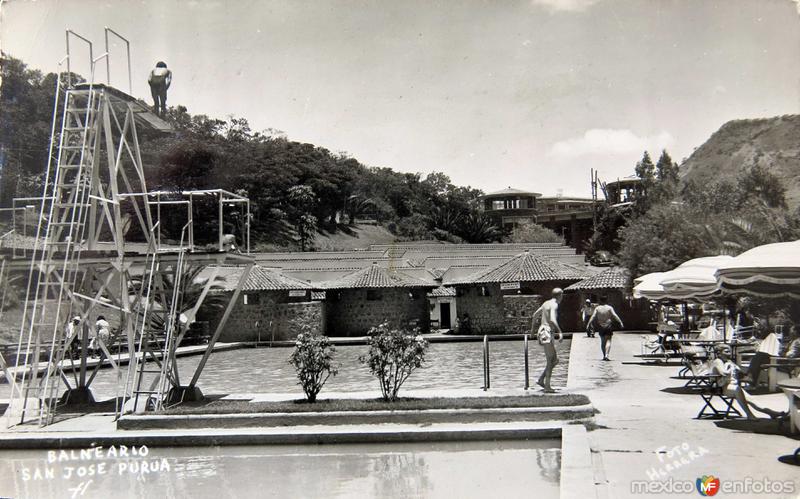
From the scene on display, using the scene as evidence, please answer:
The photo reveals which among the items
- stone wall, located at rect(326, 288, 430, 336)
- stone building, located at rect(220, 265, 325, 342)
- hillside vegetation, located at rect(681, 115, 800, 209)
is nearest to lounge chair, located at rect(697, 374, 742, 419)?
stone building, located at rect(220, 265, 325, 342)

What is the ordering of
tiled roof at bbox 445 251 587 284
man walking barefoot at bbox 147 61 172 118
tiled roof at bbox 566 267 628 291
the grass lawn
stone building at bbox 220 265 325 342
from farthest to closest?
tiled roof at bbox 445 251 587 284
tiled roof at bbox 566 267 628 291
stone building at bbox 220 265 325 342
man walking barefoot at bbox 147 61 172 118
the grass lawn

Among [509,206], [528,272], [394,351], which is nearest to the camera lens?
[394,351]

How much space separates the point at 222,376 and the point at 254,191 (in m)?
54.1

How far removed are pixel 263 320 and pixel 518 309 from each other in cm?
1204

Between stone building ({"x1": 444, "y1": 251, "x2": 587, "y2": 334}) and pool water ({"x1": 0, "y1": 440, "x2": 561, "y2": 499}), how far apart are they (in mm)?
26780

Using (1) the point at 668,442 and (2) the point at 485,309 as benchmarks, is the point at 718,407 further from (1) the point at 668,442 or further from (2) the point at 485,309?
(2) the point at 485,309

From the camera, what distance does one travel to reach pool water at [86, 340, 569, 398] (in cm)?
1500

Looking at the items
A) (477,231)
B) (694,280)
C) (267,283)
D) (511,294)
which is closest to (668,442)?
(694,280)

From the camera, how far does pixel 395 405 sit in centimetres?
961

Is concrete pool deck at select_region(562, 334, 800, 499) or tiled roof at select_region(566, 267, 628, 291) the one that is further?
tiled roof at select_region(566, 267, 628, 291)

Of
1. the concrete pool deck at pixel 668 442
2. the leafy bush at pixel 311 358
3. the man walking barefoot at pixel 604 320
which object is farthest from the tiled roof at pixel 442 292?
the leafy bush at pixel 311 358

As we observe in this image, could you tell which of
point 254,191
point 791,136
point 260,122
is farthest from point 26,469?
point 791,136

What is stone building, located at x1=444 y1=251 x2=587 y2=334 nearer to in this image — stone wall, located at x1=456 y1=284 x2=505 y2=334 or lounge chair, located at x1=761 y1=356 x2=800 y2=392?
stone wall, located at x1=456 y1=284 x2=505 y2=334

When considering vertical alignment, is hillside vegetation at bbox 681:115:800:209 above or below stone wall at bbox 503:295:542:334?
above
